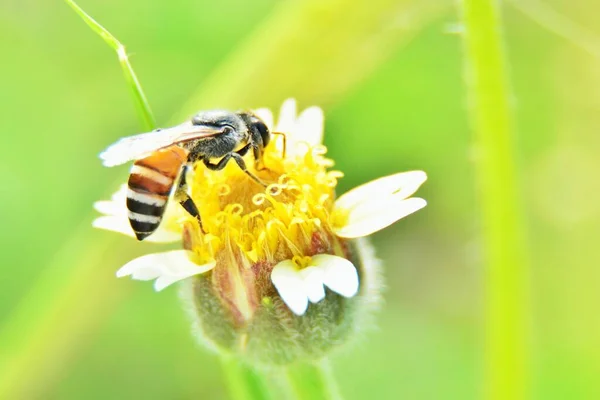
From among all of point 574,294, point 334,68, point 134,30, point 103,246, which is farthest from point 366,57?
point 134,30

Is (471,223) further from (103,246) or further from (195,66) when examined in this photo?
(103,246)

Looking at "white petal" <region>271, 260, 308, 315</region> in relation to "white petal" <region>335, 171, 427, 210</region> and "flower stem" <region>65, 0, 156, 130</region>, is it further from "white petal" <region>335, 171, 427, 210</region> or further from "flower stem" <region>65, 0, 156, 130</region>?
"flower stem" <region>65, 0, 156, 130</region>

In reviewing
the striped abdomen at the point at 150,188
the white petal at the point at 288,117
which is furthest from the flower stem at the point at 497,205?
the striped abdomen at the point at 150,188

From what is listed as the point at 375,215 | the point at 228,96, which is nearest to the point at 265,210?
the point at 375,215

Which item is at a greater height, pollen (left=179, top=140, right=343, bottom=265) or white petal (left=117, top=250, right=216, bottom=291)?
pollen (left=179, top=140, right=343, bottom=265)

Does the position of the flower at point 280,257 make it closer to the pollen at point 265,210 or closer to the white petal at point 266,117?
the pollen at point 265,210

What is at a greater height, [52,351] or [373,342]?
[52,351]

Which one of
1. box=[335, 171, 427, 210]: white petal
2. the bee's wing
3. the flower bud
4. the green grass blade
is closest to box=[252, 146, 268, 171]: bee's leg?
the bee's wing

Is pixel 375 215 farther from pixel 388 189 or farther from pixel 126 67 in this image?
pixel 126 67

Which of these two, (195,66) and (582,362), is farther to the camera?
(195,66)
